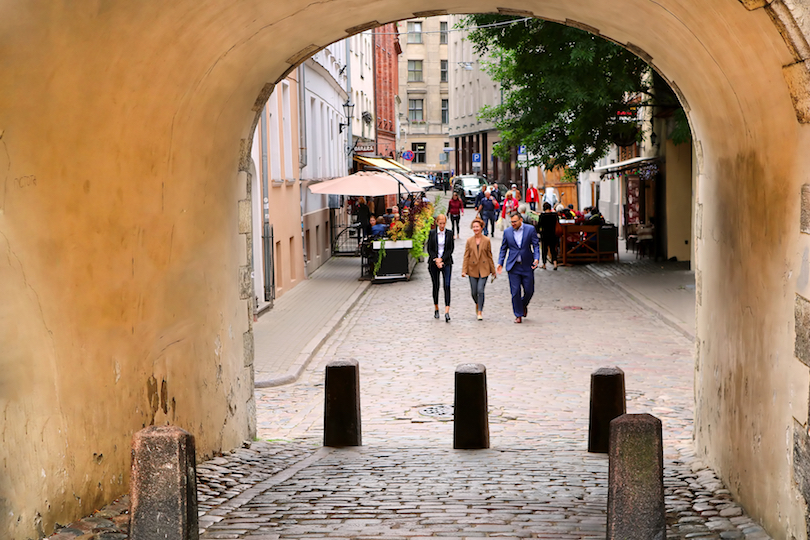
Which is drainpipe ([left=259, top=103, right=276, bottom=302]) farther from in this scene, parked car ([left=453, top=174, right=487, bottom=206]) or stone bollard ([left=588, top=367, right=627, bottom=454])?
parked car ([left=453, top=174, right=487, bottom=206])

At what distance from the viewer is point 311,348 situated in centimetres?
1480

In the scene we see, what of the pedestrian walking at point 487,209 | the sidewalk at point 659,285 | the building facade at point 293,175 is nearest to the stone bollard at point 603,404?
the sidewalk at point 659,285

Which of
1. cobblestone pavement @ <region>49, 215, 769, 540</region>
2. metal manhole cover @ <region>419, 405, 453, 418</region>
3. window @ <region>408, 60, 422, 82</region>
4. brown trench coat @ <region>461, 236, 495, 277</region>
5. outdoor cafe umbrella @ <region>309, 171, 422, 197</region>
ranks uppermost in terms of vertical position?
window @ <region>408, 60, 422, 82</region>

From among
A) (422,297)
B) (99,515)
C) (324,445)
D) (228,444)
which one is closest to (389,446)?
(324,445)

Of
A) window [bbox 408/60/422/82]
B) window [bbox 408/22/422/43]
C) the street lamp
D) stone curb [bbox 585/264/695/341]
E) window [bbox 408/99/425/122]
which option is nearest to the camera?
stone curb [bbox 585/264/695/341]

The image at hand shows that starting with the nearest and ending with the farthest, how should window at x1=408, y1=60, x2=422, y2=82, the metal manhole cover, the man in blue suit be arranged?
the metal manhole cover < the man in blue suit < window at x1=408, y1=60, x2=422, y2=82

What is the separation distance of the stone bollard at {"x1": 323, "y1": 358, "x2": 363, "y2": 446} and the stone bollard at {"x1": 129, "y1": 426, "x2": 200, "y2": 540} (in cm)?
426

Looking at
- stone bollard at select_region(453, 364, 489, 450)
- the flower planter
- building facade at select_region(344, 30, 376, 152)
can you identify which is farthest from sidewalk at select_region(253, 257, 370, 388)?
building facade at select_region(344, 30, 376, 152)

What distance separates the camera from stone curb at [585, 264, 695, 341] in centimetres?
1571

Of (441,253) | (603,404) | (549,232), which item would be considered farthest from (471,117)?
(603,404)

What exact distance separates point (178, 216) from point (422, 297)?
14437 millimetres

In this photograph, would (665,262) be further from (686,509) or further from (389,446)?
(686,509)

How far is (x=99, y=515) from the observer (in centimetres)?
578

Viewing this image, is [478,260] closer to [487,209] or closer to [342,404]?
[342,404]
